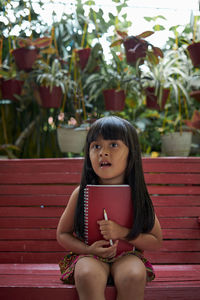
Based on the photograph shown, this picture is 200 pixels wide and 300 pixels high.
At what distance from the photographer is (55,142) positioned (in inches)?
109

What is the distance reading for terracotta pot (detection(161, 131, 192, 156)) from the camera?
2936 millimetres

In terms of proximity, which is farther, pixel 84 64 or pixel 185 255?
pixel 84 64

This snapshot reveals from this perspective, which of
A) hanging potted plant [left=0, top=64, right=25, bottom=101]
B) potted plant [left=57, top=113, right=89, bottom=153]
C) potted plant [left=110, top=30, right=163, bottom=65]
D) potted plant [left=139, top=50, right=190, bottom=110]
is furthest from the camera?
potted plant [left=139, top=50, right=190, bottom=110]

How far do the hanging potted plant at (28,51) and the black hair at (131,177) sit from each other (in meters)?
1.46

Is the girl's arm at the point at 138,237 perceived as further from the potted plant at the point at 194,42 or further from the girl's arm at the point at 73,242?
the potted plant at the point at 194,42

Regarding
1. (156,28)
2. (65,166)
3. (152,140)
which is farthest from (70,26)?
(65,166)

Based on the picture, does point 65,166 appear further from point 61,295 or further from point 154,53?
point 154,53

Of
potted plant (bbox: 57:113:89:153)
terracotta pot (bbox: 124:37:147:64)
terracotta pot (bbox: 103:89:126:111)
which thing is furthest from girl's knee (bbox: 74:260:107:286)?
terracotta pot (bbox: 124:37:147:64)

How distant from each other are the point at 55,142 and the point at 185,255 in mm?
1329

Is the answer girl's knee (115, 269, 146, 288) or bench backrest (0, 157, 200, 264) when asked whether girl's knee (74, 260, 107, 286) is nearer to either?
girl's knee (115, 269, 146, 288)

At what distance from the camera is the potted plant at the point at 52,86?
271 centimetres

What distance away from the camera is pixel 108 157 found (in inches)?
53.4

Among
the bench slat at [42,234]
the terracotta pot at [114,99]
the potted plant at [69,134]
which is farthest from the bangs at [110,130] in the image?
the terracotta pot at [114,99]

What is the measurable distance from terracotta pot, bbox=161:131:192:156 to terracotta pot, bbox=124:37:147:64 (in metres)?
0.73
